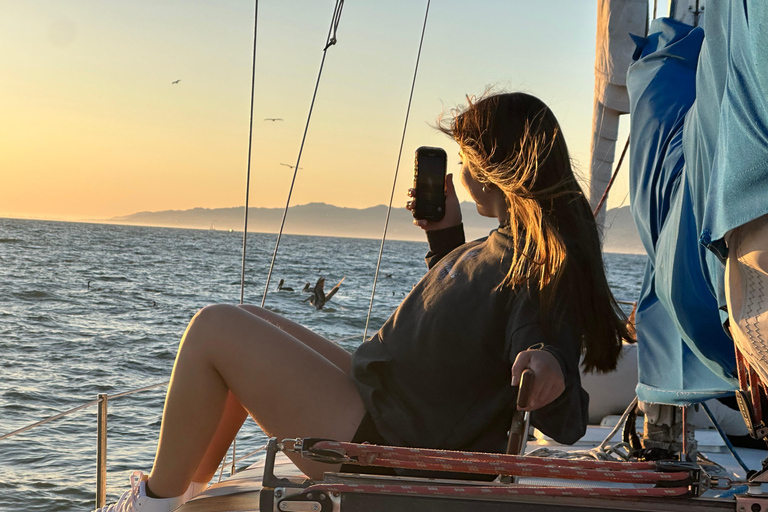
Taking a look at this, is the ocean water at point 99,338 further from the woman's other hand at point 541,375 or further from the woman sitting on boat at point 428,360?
the woman's other hand at point 541,375

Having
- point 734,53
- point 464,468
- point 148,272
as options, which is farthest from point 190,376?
point 148,272

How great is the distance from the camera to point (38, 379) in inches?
345

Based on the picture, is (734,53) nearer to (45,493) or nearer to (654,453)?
(654,453)

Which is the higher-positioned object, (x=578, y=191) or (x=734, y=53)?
(x=734, y=53)

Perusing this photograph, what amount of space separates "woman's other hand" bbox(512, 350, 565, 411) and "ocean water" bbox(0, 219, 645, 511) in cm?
155

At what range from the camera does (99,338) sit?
12.7 m

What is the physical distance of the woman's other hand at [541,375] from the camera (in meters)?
1.00

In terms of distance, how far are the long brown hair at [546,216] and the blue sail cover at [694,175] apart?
7 centimetres

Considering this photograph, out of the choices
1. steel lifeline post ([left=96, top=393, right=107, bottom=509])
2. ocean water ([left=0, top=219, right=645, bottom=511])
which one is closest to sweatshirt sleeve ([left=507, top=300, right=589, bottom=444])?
steel lifeline post ([left=96, top=393, right=107, bottom=509])

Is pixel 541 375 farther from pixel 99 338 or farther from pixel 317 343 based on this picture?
pixel 99 338

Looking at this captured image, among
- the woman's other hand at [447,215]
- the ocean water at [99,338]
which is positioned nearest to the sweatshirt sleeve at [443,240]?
the woman's other hand at [447,215]

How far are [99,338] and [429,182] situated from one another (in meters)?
12.1

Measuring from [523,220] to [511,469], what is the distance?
532mm

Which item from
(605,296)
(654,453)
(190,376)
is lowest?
(654,453)
